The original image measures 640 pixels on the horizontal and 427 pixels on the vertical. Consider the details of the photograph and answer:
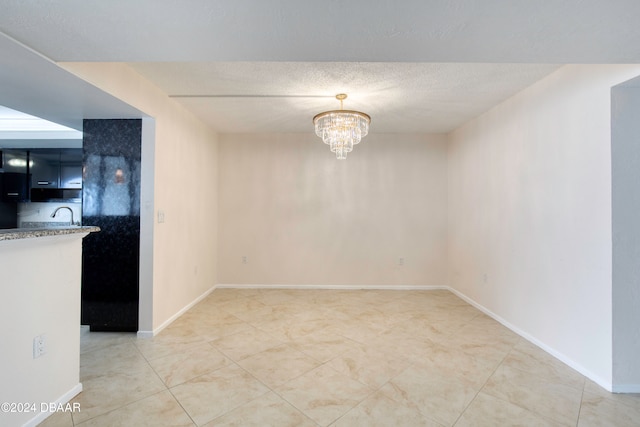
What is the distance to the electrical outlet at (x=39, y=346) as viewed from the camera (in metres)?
1.63

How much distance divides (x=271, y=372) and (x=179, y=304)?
1795 millimetres

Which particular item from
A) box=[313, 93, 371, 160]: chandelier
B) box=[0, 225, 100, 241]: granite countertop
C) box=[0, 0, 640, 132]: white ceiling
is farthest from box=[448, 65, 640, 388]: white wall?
box=[0, 225, 100, 241]: granite countertop

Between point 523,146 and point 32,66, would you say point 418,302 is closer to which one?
point 523,146

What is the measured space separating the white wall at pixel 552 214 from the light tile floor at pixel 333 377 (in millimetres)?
286

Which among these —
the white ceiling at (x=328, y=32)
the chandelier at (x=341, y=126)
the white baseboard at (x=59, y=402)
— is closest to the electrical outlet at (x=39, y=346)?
the white baseboard at (x=59, y=402)

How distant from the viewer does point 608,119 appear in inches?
80.2

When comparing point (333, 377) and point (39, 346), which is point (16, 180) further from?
point (333, 377)

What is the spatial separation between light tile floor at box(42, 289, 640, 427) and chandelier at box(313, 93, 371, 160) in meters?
2.06

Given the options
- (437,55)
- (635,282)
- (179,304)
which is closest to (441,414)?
(635,282)

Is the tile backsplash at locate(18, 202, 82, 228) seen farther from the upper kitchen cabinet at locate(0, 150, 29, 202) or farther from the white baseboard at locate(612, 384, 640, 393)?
the white baseboard at locate(612, 384, 640, 393)

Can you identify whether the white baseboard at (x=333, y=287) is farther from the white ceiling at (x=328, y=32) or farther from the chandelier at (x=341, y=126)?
the white ceiling at (x=328, y=32)

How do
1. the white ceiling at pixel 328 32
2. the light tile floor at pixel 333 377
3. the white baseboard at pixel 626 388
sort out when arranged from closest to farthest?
the white ceiling at pixel 328 32 → the light tile floor at pixel 333 377 → the white baseboard at pixel 626 388

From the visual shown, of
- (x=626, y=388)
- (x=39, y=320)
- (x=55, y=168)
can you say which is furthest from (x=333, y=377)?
(x=55, y=168)

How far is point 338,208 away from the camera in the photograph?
4.68 metres
